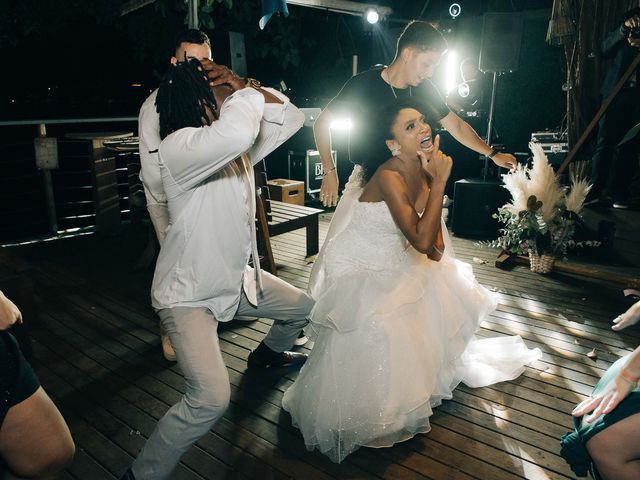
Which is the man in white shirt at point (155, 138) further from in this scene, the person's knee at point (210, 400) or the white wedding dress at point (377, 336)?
the person's knee at point (210, 400)

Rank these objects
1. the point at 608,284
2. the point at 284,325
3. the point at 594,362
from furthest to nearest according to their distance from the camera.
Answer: the point at 608,284
the point at 594,362
the point at 284,325

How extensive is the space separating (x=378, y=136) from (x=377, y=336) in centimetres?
102

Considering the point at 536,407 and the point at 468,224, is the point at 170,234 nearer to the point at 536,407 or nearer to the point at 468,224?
the point at 536,407

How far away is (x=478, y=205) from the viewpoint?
19.3 ft

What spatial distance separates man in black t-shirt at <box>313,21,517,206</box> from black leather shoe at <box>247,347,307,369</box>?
0.98 metres

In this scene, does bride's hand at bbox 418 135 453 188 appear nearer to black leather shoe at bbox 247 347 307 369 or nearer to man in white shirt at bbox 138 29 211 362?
black leather shoe at bbox 247 347 307 369

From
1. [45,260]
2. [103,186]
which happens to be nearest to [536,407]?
[45,260]

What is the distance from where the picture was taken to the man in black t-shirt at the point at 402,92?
3.08 metres

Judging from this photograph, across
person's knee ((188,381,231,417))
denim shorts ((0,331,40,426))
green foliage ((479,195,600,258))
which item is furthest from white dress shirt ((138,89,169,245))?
green foliage ((479,195,600,258))

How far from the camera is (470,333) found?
2.65 meters

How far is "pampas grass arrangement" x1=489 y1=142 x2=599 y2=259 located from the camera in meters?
4.47

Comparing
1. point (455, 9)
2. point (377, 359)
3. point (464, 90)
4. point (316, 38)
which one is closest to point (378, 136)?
point (377, 359)

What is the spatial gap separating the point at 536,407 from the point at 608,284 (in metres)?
2.35

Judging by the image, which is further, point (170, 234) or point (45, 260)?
point (45, 260)
